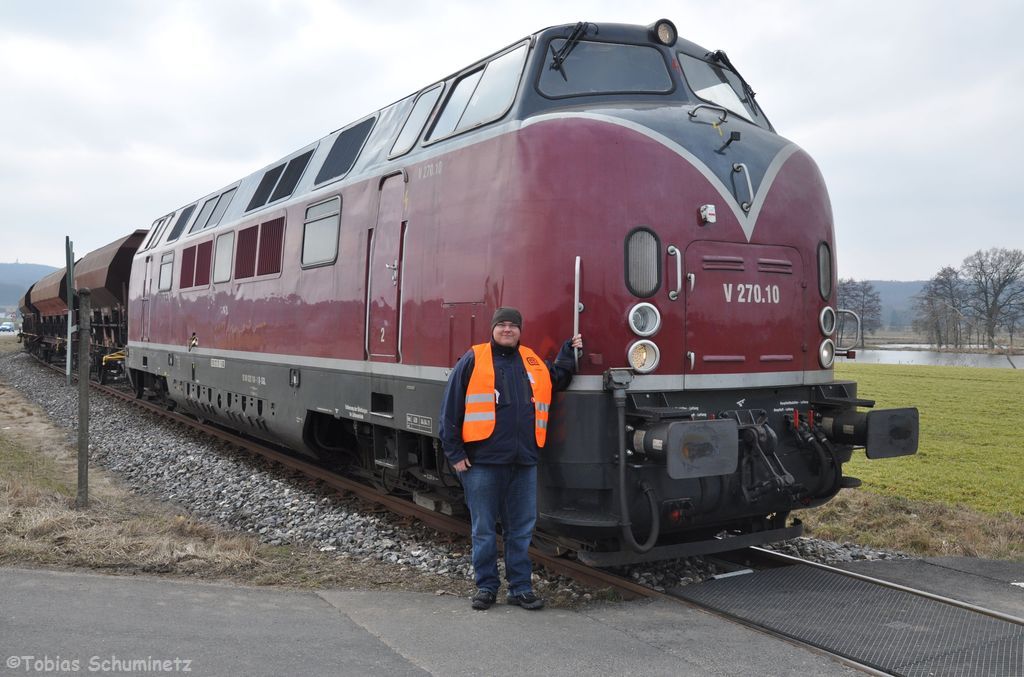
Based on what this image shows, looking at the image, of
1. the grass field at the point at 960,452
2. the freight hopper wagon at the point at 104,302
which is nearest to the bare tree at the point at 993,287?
the grass field at the point at 960,452

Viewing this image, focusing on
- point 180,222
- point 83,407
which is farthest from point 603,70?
point 180,222

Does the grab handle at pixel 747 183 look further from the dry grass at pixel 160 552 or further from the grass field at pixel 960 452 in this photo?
the grass field at pixel 960 452

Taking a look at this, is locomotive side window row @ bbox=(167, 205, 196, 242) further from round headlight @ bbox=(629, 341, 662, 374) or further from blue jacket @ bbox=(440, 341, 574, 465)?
round headlight @ bbox=(629, 341, 662, 374)

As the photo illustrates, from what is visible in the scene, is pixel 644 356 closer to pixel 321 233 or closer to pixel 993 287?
pixel 321 233

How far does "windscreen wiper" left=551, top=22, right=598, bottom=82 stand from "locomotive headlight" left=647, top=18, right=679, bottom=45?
0.53m

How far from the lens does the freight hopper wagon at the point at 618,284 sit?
16.9ft

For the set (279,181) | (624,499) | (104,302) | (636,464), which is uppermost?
(279,181)

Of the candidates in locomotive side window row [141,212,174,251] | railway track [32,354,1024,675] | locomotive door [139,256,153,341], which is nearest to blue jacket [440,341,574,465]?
railway track [32,354,1024,675]

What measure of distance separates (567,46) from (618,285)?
1.93 metres

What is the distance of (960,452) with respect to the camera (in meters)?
12.1

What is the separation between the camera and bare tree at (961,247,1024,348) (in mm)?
61625

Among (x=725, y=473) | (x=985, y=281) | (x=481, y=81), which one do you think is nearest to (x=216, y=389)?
(x=481, y=81)

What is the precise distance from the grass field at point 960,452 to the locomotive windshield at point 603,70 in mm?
5357

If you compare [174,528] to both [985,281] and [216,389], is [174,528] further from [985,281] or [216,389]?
[985,281]
